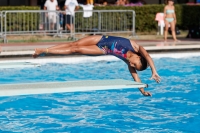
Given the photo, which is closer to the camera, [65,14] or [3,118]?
[3,118]

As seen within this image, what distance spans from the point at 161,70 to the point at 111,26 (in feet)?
18.6

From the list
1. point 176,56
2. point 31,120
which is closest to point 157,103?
point 31,120

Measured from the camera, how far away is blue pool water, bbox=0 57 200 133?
10039mm

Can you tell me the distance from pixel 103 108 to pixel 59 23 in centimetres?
1002

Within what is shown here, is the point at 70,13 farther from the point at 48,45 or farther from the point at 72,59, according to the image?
the point at 72,59

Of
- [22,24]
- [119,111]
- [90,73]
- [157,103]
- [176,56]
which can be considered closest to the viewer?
[119,111]

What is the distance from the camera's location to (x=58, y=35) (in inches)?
841

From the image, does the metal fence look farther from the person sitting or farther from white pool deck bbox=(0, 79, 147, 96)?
white pool deck bbox=(0, 79, 147, 96)

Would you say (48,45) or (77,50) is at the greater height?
(77,50)

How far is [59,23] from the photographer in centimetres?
2122

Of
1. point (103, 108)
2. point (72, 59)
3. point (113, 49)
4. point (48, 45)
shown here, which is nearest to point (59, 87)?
point (113, 49)

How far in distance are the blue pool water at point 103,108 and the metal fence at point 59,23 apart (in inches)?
196

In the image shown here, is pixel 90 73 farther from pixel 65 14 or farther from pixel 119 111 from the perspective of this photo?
pixel 65 14

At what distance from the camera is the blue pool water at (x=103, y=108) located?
32.9 feet
